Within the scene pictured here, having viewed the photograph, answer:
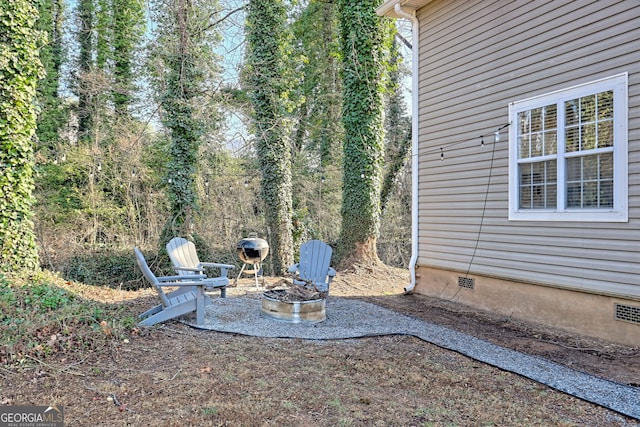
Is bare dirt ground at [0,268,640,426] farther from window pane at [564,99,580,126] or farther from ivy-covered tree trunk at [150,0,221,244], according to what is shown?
ivy-covered tree trunk at [150,0,221,244]

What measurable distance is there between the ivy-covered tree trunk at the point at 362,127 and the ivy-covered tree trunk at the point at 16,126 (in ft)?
17.1

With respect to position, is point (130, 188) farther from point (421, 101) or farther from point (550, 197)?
point (550, 197)

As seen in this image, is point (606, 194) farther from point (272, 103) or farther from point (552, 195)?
point (272, 103)

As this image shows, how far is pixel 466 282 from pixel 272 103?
5.12 m

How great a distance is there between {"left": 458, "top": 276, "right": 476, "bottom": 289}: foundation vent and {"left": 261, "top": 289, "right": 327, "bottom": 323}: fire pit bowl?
7.18ft

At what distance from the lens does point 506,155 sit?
529cm

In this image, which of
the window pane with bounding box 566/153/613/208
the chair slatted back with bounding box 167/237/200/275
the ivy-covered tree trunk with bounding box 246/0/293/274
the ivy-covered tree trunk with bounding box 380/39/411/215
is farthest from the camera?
the ivy-covered tree trunk with bounding box 380/39/411/215

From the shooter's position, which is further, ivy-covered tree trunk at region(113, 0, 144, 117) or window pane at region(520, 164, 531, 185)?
ivy-covered tree trunk at region(113, 0, 144, 117)

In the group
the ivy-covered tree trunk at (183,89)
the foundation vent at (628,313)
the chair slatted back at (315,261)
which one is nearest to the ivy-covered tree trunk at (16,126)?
the ivy-covered tree trunk at (183,89)

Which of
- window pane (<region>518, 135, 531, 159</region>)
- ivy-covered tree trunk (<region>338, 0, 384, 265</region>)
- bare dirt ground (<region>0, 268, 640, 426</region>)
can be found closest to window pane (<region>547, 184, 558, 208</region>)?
window pane (<region>518, 135, 531, 159</region>)

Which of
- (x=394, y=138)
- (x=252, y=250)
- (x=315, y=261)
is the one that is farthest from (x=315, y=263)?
(x=394, y=138)

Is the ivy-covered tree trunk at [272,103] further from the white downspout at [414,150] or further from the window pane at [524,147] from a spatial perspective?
the window pane at [524,147]

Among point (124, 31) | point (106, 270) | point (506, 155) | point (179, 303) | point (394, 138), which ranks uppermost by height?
point (124, 31)

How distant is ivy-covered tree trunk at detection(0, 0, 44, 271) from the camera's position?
578 cm
